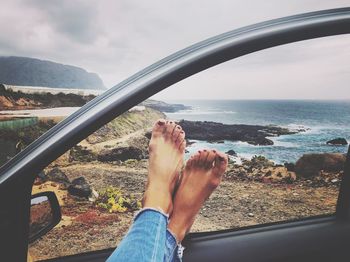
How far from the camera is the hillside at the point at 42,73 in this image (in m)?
18.6

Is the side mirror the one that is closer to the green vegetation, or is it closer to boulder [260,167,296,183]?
the green vegetation

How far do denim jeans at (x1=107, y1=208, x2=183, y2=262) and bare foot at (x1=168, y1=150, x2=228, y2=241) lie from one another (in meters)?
0.08

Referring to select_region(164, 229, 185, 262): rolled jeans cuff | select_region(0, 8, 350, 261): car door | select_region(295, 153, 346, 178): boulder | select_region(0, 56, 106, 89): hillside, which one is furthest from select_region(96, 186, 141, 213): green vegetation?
select_region(0, 56, 106, 89): hillside

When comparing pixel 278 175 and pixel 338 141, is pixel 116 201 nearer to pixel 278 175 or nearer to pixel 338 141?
pixel 278 175

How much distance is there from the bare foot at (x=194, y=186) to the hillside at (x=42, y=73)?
17.8 m

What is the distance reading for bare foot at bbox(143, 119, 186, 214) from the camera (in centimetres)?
110

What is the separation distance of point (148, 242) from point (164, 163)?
1.59 ft

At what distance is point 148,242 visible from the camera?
34.7 inches

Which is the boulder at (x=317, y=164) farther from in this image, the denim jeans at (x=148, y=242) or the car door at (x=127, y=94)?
the car door at (x=127, y=94)

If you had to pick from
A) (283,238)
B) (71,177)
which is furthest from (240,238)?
(71,177)

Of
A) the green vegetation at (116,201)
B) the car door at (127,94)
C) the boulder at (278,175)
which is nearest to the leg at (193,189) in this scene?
the car door at (127,94)

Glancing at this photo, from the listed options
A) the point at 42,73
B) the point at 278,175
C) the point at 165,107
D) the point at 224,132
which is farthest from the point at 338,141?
the point at 42,73

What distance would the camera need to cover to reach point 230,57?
76cm

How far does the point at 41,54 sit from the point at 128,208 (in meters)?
16.7
